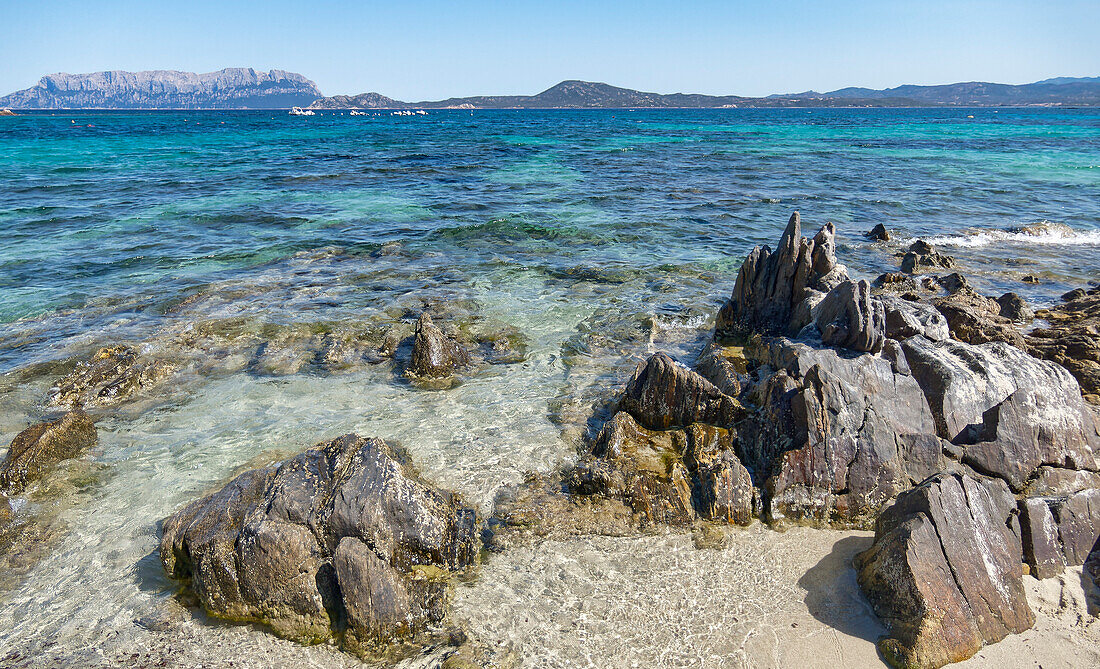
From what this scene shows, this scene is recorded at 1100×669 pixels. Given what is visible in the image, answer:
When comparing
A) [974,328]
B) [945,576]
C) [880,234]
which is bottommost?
[945,576]

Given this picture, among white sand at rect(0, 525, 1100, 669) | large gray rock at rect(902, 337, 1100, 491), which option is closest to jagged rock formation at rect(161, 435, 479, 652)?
white sand at rect(0, 525, 1100, 669)

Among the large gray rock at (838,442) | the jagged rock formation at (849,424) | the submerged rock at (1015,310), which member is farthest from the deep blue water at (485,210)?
the large gray rock at (838,442)

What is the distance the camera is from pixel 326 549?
588 centimetres

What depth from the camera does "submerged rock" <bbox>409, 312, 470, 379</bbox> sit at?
35.3ft

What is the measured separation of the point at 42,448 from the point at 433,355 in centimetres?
563

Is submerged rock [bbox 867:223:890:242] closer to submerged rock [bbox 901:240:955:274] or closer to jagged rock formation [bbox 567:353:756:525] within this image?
submerged rock [bbox 901:240:955:274]

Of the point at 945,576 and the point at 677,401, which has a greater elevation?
the point at 677,401

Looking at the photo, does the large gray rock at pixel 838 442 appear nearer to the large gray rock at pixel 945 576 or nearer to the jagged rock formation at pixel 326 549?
→ the large gray rock at pixel 945 576

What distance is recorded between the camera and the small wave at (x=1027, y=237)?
21.2 metres

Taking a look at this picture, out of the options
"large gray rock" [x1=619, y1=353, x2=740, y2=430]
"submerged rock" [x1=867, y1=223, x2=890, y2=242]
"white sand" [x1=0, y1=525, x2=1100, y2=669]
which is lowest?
"white sand" [x1=0, y1=525, x2=1100, y2=669]

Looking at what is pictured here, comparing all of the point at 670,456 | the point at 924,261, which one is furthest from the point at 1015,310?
the point at 670,456

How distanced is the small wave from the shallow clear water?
0.17m

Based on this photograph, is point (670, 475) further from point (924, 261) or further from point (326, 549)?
point (924, 261)

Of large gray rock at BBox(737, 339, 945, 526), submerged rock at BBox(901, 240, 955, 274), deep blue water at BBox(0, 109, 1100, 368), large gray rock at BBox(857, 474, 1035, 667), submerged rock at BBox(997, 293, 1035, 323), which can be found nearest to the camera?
large gray rock at BBox(857, 474, 1035, 667)
